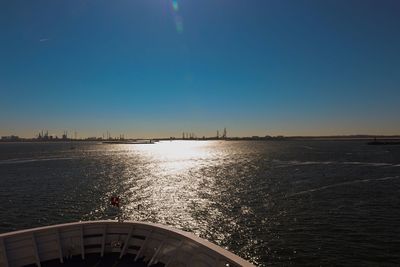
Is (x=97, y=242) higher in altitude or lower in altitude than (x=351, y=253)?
higher

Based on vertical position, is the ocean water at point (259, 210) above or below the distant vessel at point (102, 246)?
below

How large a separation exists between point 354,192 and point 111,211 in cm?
4404

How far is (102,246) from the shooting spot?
70.3 feet

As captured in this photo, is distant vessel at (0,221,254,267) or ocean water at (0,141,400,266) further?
ocean water at (0,141,400,266)

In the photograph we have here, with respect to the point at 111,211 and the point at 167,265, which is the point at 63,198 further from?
the point at 167,265

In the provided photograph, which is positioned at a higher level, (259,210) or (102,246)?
(102,246)

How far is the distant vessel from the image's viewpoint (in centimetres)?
1844

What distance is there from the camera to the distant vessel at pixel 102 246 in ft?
Answer: 60.5

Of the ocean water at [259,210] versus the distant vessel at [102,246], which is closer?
the distant vessel at [102,246]

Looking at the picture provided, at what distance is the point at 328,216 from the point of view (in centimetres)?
4409

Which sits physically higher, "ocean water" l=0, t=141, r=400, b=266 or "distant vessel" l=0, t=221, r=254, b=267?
"distant vessel" l=0, t=221, r=254, b=267

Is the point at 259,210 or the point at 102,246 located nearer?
the point at 102,246

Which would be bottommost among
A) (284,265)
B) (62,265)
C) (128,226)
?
(284,265)

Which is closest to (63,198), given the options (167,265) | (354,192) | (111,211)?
(111,211)
